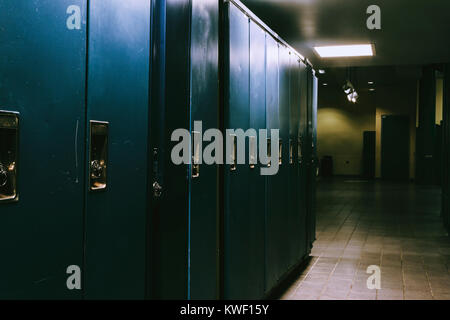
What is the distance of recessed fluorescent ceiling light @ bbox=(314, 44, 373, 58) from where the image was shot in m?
7.62

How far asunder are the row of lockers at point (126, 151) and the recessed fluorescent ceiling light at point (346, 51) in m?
4.53

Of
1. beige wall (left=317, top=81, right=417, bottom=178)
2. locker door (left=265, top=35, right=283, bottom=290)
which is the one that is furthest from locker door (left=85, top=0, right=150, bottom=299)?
beige wall (left=317, top=81, right=417, bottom=178)

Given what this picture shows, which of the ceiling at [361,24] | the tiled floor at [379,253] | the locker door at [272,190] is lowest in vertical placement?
the tiled floor at [379,253]

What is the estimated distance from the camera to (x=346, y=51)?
794 cm

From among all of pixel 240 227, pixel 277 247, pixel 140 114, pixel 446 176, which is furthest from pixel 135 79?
pixel 446 176

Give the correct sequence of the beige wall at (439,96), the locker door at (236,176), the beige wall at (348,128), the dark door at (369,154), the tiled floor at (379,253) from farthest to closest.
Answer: the dark door at (369,154), the beige wall at (348,128), the beige wall at (439,96), the tiled floor at (379,253), the locker door at (236,176)

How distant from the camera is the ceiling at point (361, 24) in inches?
215

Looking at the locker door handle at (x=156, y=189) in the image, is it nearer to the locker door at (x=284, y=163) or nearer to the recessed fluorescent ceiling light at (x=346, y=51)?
the locker door at (x=284, y=163)

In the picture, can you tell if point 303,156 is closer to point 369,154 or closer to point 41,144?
point 41,144

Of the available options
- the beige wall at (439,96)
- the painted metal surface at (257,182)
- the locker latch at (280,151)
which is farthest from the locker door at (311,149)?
the beige wall at (439,96)

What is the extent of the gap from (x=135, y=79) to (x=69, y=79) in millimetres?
444

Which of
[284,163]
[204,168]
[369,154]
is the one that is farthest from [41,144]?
[369,154]
